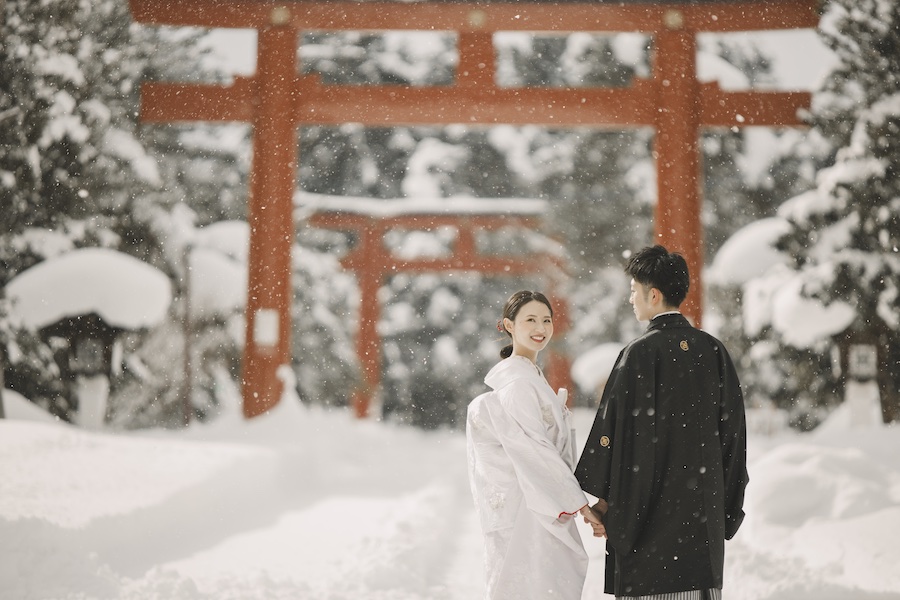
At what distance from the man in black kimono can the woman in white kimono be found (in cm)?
13

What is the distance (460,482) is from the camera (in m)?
9.63

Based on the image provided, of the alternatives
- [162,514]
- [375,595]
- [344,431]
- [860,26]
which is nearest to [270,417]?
[344,431]

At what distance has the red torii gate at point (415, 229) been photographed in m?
14.8

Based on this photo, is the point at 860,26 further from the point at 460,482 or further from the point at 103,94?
the point at 103,94

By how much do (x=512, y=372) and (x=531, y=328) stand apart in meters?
0.18

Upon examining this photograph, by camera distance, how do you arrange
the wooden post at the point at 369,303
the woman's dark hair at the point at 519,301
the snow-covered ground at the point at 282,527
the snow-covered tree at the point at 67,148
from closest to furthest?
the woman's dark hair at the point at 519,301, the snow-covered ground at the point at 282,527, the snow-covered tree at the point at 67,148, the wooden post at the point at 369,303

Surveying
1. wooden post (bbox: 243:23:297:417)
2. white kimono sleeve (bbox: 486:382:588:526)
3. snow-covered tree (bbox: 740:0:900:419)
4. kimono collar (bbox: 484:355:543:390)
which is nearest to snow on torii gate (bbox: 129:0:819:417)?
wooden post (bbox: 243:23:297:417)

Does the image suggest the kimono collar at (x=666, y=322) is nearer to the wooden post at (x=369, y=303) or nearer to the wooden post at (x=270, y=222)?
the wooden post at (x=270, y=222)

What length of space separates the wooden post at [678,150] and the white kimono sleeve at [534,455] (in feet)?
18.2

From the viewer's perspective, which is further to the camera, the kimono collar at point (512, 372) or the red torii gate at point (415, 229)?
the red torii gate at point (415, 229)

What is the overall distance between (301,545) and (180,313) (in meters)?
7.14

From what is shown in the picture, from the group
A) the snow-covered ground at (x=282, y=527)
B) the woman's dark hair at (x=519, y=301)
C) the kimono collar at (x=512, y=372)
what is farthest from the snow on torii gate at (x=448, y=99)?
the kimono collar at (x=512, y=372)

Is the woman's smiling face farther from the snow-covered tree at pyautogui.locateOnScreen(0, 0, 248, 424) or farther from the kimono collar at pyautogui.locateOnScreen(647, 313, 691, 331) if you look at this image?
the snow-covered tree at pyautogui.locateOnScreen(0, 0, 248, 424)

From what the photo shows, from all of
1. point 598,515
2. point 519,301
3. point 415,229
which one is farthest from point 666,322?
point 415,229
